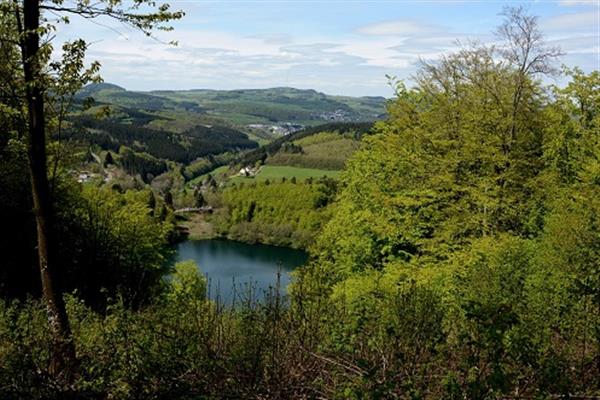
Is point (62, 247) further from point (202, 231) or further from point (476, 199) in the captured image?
point (202, 231)

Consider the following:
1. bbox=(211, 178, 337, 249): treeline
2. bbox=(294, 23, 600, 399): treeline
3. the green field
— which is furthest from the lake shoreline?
bbox=(294, 23, 600, 399): treeline

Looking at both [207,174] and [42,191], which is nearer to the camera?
[42,191]

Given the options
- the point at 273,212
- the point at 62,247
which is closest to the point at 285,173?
the point at 273,212

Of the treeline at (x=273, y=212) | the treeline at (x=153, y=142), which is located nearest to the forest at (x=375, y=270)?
the treeline at (x=273, y=212)

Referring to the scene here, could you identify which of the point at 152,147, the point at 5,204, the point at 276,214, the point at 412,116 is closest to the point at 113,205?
the point at 5,204

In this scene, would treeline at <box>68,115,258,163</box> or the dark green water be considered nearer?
the dark green water

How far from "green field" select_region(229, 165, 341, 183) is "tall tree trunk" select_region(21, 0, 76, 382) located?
103031mm

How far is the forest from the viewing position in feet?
18.2

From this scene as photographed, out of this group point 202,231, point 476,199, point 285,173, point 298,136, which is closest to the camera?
point 476,199

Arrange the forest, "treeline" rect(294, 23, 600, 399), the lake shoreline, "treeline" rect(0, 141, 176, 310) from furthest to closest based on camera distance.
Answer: the lake shoreline → "treeline" rect(0, 141, 176, 310) → "treeline" rect(294, 23, 600, 399) → the forest

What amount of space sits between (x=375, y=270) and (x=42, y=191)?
10446 millimetres

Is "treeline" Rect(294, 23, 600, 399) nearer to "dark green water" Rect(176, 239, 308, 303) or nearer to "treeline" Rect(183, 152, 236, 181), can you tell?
"dark green water" Rect(176, 239, 308, 303)

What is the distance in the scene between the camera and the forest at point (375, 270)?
554 centimetres

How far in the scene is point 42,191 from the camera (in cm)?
695
